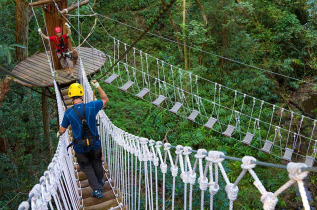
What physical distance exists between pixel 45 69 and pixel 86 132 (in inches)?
94.6

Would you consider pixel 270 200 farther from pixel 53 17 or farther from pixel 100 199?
pixel 53 17

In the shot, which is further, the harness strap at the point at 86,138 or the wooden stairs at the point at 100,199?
the wooden stairs at the point at 100,199

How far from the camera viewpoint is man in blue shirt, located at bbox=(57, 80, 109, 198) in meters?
2.00

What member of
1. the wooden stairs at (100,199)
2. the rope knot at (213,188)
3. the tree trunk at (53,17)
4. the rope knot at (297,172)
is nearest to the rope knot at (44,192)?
the rope knot at (213,188)

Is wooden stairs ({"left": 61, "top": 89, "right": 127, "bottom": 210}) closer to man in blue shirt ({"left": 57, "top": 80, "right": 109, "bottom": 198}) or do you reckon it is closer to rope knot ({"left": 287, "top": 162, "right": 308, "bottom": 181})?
man in blue shirt ({"left": 57, "top": 80, "right": 109, "bottom": 198})

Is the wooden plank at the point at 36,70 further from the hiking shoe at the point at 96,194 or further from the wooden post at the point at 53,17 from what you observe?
the hiking shoe at the point at 96,194

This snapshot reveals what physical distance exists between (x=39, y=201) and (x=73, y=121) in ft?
2.88

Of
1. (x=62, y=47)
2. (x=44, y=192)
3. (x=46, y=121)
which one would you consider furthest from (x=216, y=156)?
(x=46, y=121)

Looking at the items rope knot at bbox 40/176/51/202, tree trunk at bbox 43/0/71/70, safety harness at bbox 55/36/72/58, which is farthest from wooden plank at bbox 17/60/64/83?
rope knot at bbox 40/176/51/202

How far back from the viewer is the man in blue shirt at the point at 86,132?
2.00 meters

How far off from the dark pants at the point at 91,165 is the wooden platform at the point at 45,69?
1747mm

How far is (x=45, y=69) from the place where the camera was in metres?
4.06

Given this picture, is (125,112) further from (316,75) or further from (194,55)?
(316,75)

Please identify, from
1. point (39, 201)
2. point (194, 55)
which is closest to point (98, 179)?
point (39, 201)
